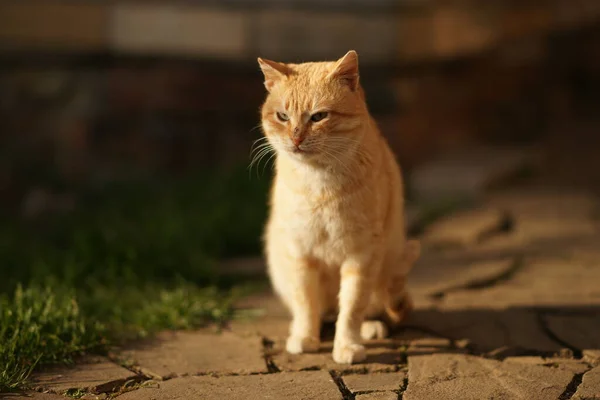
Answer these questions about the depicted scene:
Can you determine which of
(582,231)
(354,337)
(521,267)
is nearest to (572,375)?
(354,337)

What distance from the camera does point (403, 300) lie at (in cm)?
355

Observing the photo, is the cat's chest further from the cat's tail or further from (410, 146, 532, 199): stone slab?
(410, 146, 532, 199): stone slab

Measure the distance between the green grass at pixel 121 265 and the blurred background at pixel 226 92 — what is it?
0.15 feet

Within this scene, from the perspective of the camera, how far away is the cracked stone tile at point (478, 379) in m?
2.77

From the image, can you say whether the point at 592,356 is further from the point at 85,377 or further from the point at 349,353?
the point at 85,377

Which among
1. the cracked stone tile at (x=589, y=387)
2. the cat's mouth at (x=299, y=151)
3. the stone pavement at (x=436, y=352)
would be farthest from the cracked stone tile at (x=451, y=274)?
the cat's mouth at (x=299, y=151)

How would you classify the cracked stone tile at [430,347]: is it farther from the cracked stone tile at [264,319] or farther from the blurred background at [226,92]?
the blurred background at [226,92]

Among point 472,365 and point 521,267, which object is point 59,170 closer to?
point 521,267

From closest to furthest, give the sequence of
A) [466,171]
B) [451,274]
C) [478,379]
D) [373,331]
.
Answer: [478,379], [373,331], [451,274], [466,171]

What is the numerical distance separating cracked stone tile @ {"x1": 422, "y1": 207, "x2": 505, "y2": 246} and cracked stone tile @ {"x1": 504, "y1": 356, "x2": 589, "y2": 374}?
1.98m

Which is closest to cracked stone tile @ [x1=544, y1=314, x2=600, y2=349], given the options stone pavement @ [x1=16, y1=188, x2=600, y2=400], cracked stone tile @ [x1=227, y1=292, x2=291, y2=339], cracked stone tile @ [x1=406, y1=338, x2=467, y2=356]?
stone pavement @ [x1=16, y1=188, x2=600, y2=400]

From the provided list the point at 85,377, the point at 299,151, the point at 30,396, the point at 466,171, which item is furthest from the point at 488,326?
the point at 466,171

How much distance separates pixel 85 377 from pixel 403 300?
1467 millimetres

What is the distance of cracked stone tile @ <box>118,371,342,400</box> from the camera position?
2.78 meters
